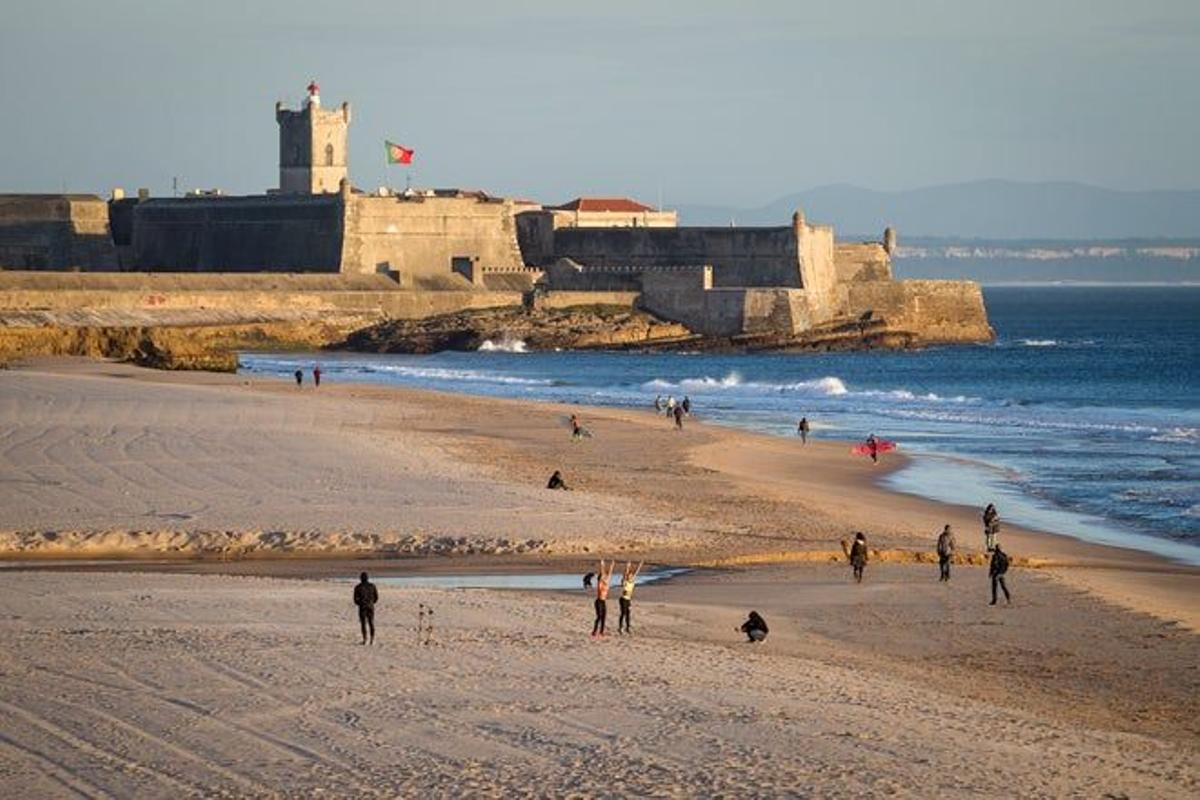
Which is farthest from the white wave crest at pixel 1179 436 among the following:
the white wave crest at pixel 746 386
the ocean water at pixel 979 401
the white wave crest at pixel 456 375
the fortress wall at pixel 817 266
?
the fortress wall at pixel 817 266

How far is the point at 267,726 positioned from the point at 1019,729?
500cm

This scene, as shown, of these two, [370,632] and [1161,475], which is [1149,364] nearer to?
[1161,475]

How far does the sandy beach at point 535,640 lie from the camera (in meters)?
12.9

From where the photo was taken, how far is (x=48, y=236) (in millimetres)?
87688

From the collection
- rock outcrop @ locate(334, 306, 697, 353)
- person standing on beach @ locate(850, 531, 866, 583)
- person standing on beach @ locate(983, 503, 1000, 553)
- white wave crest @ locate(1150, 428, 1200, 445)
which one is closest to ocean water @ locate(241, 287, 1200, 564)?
white wave crest @ locate(1150, 428, 1200, 445)

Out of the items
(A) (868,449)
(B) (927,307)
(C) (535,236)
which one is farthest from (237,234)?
(A) (868,449)

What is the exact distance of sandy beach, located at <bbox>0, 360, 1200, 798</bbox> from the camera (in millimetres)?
12922

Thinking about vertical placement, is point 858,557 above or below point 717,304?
below

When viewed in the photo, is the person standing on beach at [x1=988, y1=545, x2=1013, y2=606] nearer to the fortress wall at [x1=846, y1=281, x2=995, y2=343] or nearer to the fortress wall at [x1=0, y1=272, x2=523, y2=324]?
the fortress wall at [x1=0, y1=272, x2=523, y2=324]

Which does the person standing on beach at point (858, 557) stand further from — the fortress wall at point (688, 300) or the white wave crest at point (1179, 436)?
the fortress wall at point (688, 300)

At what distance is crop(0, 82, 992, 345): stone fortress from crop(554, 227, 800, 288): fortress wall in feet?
0.18

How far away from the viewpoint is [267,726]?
1363 cm

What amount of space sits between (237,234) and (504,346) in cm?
1615

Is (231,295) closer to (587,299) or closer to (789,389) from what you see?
(587,299)
